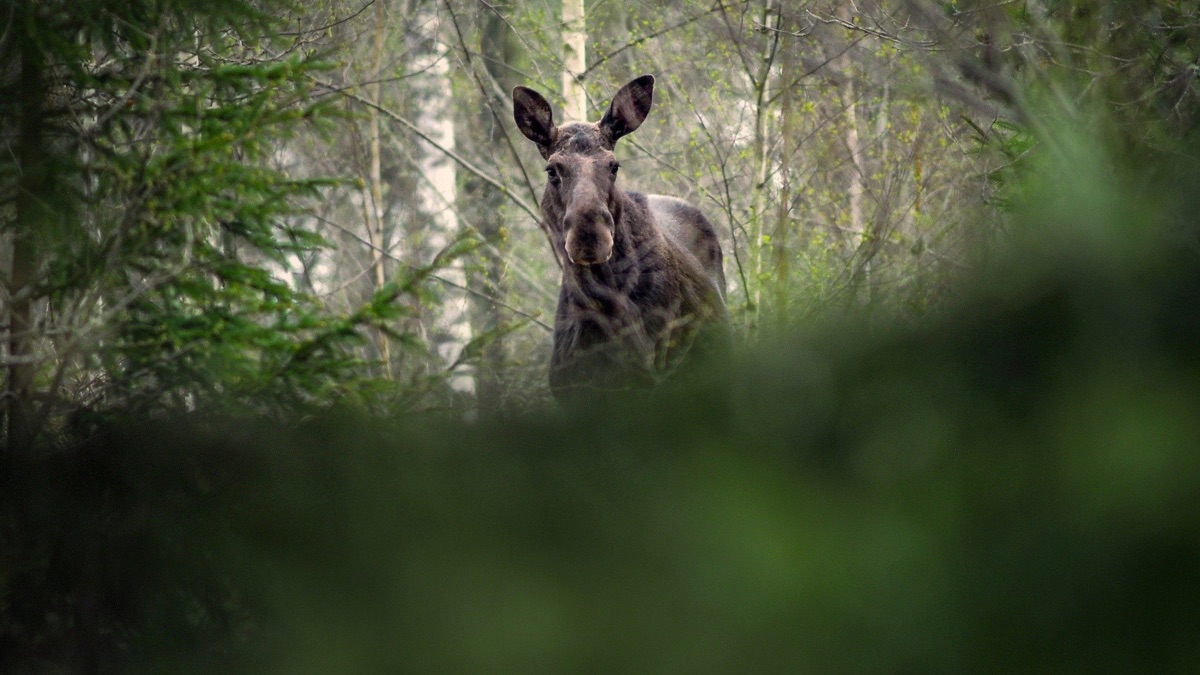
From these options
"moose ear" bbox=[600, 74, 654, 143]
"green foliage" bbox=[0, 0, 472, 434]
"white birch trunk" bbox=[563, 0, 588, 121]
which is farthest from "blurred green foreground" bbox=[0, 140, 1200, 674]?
"white birch trunk" bbox=[563, 0, 588, 121]

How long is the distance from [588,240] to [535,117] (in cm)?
125

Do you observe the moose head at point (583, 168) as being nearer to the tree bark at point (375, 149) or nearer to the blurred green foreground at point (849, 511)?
the tree bark at point (375, 149)

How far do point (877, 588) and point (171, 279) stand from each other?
2.77 meters

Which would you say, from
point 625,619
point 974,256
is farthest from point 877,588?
point 974,256

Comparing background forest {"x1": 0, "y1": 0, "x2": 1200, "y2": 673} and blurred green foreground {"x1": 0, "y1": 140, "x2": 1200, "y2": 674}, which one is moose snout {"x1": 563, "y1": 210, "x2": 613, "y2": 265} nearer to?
background forest {"x1": 0, "y1": 0, "x2": 1200, "y2": 673}

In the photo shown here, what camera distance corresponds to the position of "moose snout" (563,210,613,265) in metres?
5.76

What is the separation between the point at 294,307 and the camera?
3.56 meters

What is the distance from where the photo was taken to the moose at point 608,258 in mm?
5789

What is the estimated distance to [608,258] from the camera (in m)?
5.94

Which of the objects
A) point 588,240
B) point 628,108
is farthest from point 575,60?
point 588,240

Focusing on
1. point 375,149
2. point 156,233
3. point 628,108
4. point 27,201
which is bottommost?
point 156,233

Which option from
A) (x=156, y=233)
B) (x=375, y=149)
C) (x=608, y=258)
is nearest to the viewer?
(x=156, y=233)

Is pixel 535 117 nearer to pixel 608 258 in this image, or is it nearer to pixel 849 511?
pixel 608 258

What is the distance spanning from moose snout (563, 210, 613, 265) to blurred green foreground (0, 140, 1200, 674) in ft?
14.6
